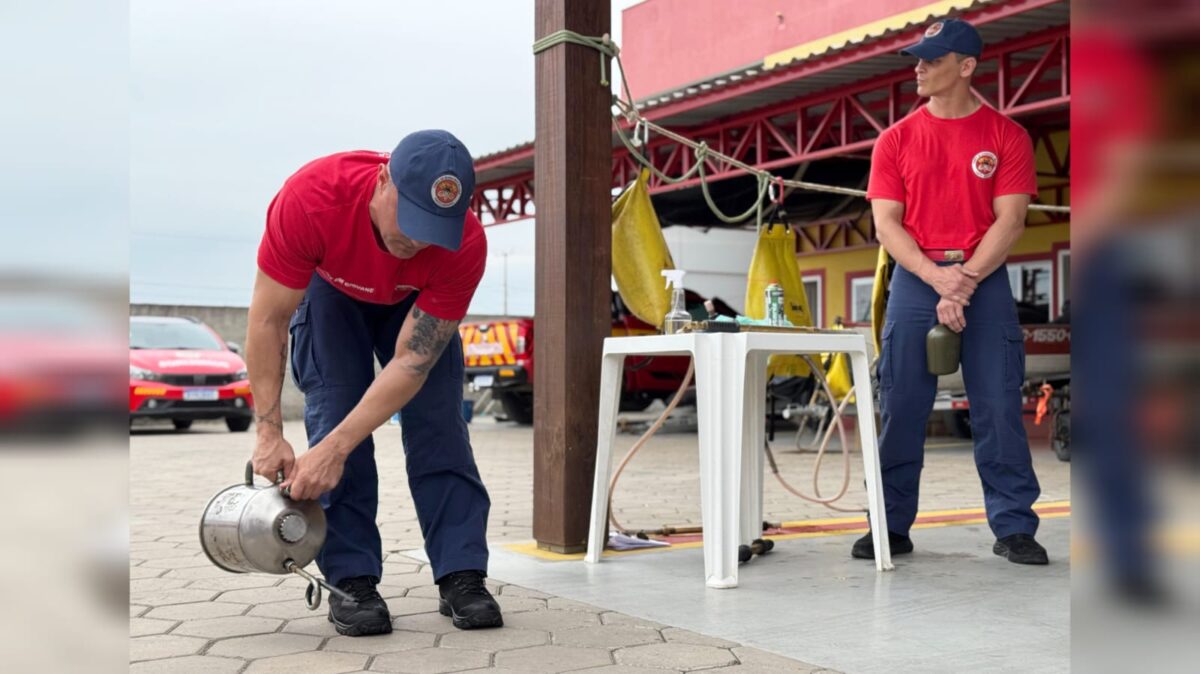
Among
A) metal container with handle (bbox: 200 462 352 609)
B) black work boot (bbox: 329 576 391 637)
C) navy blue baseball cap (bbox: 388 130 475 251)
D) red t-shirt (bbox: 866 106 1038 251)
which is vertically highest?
red t-shirt (bbox: 866 106 1038 251)

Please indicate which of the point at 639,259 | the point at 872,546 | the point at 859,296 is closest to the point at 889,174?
the point at 639,259

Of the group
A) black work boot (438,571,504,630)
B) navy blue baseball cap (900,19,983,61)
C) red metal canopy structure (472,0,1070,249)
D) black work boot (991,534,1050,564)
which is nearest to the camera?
black work boot (438,571,504,630)

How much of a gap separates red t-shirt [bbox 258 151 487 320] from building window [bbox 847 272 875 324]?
50.8 ft

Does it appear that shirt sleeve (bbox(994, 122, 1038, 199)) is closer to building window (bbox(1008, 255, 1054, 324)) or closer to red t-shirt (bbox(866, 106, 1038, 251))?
red t-shirt (bbox(866, 106, 1038, 251))

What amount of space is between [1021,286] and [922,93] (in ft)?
40.7

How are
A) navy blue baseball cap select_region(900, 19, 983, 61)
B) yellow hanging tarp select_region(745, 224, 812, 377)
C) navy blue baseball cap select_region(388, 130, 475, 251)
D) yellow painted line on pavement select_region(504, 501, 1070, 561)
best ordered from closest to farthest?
1. navy blue baseball cap select_region(388, 130, 475, 251)
2. navy blue baseball cap select_region(900, 19, 983, 61)
3. yellow painted line on pavement select_region(504, 501, 1070, 561)
4. yellow hanging tarp select_region(745, 224, 812, 377)

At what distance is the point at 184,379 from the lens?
1409 centimetres

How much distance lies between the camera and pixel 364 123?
6.53m

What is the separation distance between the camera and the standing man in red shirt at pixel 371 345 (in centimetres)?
288

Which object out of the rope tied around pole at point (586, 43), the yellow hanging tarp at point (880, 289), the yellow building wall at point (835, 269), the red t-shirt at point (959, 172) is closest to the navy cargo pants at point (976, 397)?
the red t-shirt at point (959, 172)

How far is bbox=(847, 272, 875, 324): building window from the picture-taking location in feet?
59.6

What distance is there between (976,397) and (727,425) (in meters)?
1.13

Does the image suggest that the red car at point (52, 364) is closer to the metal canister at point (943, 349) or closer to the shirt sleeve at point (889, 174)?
the metal canister at point (943, 349)

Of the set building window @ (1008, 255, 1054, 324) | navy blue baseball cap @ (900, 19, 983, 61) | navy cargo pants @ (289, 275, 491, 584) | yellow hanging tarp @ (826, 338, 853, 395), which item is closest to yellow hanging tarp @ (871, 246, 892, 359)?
navy blue baseball cap @ (900, 19, 983, 61)
